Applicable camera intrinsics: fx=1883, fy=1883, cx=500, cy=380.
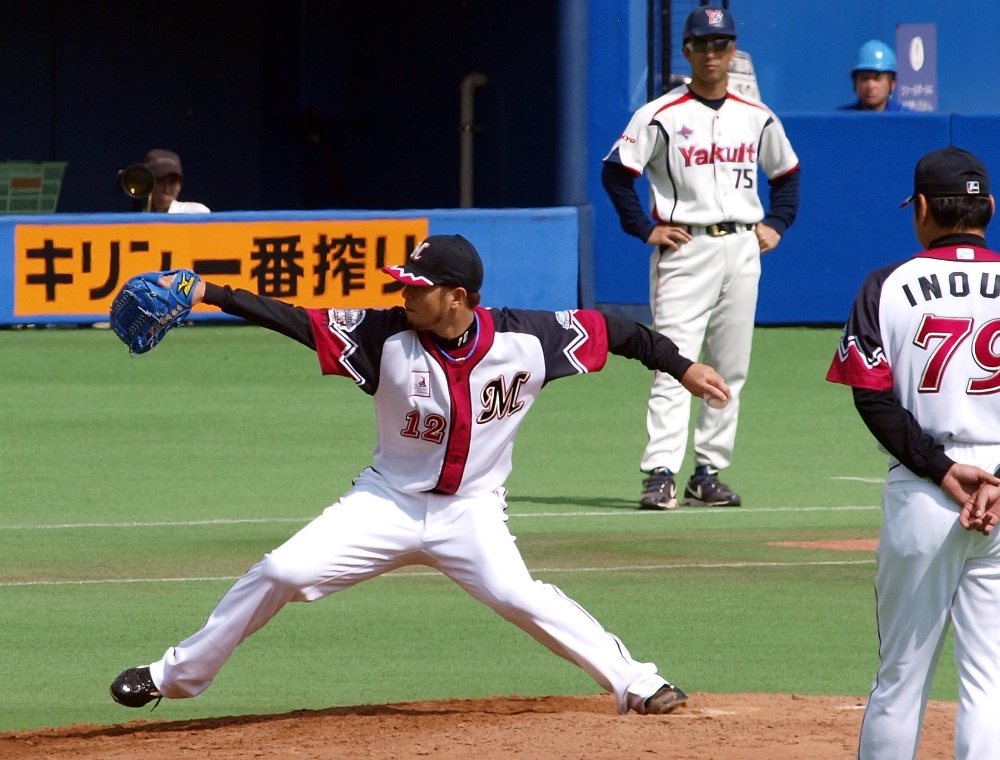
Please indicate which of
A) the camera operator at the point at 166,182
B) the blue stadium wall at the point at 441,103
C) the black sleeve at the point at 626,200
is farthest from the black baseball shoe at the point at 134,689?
the blue stadium wall at the point at 441,103

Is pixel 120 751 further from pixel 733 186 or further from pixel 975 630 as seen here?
pixel 733 186

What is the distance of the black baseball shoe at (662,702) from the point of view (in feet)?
18.3

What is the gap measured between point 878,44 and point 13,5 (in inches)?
453

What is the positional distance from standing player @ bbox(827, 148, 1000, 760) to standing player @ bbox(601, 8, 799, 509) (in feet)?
16.6

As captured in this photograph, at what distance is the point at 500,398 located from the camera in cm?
571

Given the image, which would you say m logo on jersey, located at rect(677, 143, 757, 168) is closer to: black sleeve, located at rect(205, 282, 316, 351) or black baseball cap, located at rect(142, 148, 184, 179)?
black sleeve, located at rect(205, 282, 316, 351)

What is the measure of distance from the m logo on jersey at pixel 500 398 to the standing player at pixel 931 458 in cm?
139

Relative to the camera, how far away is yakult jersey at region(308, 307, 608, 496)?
5.61m

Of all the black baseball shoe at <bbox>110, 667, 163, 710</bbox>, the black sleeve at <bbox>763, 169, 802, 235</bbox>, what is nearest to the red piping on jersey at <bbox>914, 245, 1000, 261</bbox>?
the black baseball shoe at <bbox>110, 667, 163, 710</bbox>

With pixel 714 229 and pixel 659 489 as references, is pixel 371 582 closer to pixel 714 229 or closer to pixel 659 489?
pixel 659 489

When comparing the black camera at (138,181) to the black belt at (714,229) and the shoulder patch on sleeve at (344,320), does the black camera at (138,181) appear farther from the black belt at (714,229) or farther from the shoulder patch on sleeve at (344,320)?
the shoulder patch on sleeve at (344,320)

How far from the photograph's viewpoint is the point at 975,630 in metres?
4.43

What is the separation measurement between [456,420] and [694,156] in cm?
448

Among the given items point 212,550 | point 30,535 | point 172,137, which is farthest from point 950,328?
point 172,137
